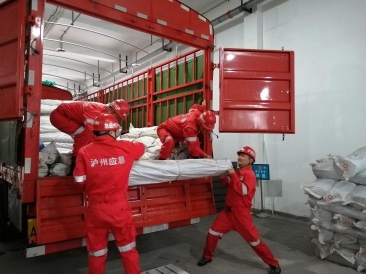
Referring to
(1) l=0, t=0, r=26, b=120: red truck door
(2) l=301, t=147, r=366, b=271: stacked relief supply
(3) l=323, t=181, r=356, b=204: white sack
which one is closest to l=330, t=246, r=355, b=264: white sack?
(2) l=301, t=147, r=366, b=271: stacked relief supply

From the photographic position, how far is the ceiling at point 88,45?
7.34m

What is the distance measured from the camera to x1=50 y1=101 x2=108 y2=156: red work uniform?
3.37 metres

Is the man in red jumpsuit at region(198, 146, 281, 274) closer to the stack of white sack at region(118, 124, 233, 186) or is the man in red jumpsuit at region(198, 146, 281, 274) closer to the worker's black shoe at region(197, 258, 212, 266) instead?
the worker's black shoe at region(197, 258, 212, 266)

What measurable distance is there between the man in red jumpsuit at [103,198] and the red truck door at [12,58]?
2.43 feet

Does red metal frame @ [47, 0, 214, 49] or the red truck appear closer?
the red truck

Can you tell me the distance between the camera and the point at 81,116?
3479 millimetres

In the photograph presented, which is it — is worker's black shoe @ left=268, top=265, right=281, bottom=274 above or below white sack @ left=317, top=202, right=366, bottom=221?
below

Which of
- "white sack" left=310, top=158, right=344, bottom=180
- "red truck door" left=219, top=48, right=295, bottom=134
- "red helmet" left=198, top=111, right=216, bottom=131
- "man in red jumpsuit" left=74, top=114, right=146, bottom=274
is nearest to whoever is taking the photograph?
"man in red jumpsuit" left=74, top=114, right=146, bottom=274

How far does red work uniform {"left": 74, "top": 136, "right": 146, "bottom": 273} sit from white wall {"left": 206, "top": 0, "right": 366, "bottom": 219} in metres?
4.05

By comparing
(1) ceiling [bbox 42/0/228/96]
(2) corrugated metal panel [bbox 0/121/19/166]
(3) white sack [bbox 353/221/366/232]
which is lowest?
(3) white sack [bbox 353/221/366/232]

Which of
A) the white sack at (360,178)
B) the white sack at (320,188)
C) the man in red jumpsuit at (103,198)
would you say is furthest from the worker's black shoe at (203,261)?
the white sack at (360,178)

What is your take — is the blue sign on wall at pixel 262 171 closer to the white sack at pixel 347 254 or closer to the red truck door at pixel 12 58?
the white sack at pixel 347 254

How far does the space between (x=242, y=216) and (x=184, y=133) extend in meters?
1.32

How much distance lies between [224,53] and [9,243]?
4.10 meters
